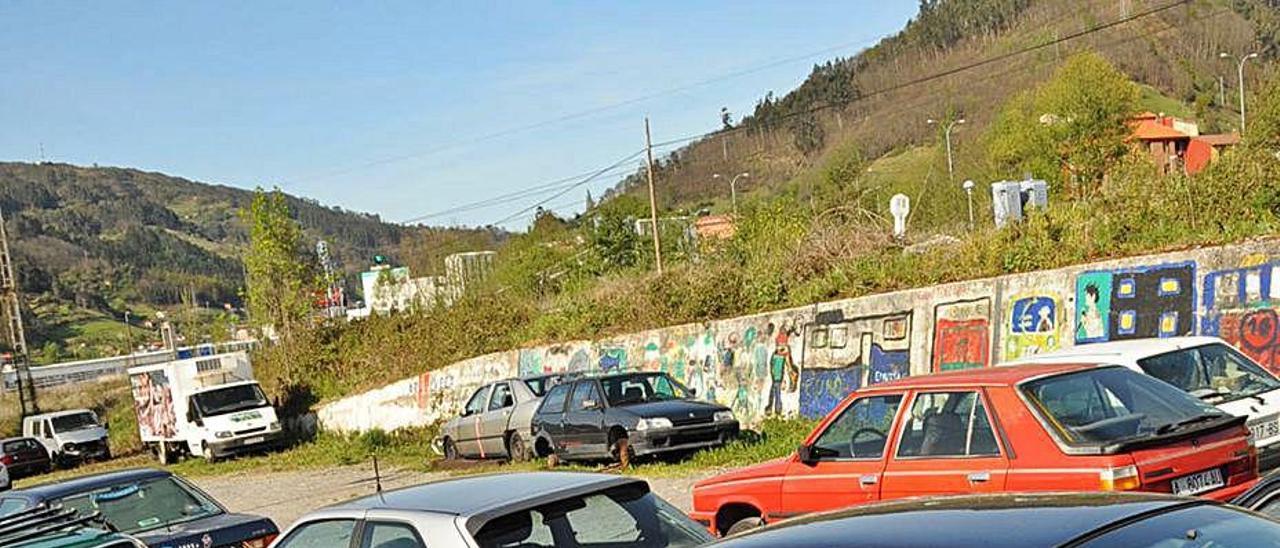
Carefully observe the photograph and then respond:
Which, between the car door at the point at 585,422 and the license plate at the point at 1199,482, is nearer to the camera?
the license plate at the point at 1199,482

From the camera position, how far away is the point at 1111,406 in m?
7.47

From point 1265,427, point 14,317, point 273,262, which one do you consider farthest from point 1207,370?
point 14,317

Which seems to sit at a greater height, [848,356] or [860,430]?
Result: [860,430]

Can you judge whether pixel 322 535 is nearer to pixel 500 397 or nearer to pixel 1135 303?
pixel 1135 303

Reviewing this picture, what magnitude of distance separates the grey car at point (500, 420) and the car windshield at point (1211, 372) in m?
13.0

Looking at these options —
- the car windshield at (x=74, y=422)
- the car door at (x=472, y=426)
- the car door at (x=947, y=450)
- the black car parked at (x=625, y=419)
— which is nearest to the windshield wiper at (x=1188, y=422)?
the car door at (x=947, y=450)

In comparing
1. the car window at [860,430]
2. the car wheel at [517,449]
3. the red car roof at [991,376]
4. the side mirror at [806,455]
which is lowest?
the car wheel at [517,449]

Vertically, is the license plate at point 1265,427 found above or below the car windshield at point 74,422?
above

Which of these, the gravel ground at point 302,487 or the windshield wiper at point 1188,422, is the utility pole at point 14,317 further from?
the windshield wiper at point 1188,422

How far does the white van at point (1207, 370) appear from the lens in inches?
368

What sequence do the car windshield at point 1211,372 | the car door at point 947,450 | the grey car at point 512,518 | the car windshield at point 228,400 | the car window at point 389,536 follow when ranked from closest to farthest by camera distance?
the grey car at point 512,518 → the car window at point 389,536 → the car door at point 947,450 → the car windshield at point 1211,372 → the car windshield at point 228,400

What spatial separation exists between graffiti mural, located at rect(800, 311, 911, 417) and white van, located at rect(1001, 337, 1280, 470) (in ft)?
30.5

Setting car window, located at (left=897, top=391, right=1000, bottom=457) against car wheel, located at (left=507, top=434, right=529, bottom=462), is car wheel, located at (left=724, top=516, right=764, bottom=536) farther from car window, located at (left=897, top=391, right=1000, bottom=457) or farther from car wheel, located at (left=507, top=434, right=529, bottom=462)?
car wheel, located at (left=507, top=434, right=529, bottom=462)

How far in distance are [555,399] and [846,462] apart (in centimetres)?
1240
